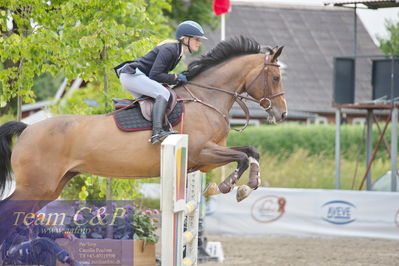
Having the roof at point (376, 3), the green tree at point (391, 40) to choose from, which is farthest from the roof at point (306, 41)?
the roof at point (376, 3)

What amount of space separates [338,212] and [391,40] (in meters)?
11.6

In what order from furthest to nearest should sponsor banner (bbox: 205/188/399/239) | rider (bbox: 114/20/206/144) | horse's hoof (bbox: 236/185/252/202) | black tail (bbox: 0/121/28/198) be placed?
sponsor banner (bbox: 205/188/399/239) < black tail (bbox: 0/121/28/198) < rider (bbox: 114/20/206/144) < horse's hoof (bbox: 236/185/252/202)

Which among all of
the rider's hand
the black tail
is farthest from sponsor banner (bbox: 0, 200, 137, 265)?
the rider's hand

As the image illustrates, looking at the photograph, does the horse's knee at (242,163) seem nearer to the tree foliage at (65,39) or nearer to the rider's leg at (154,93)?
the rider's leg at (154,93)

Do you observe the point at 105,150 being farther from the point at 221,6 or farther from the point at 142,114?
the point at 221,6

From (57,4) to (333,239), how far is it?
6.80 m

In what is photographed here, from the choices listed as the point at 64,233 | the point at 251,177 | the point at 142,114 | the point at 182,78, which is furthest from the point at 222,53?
the point at 64,233

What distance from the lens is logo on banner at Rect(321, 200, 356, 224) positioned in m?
12.4

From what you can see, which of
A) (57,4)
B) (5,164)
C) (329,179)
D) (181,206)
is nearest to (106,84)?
(57,4)

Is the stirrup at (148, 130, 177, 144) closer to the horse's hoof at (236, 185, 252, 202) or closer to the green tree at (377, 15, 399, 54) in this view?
the horse's hoof at (236, 185, 252, 202)

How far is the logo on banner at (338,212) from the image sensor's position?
12.4 meters

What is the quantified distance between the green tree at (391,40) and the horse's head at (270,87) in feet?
51.8

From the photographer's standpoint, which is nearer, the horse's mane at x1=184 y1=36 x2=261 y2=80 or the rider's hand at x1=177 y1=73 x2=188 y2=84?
the rider's hand at x1=177 y1=73 x2=188 y2=84

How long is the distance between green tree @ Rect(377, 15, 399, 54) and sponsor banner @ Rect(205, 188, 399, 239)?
34.0 ft
